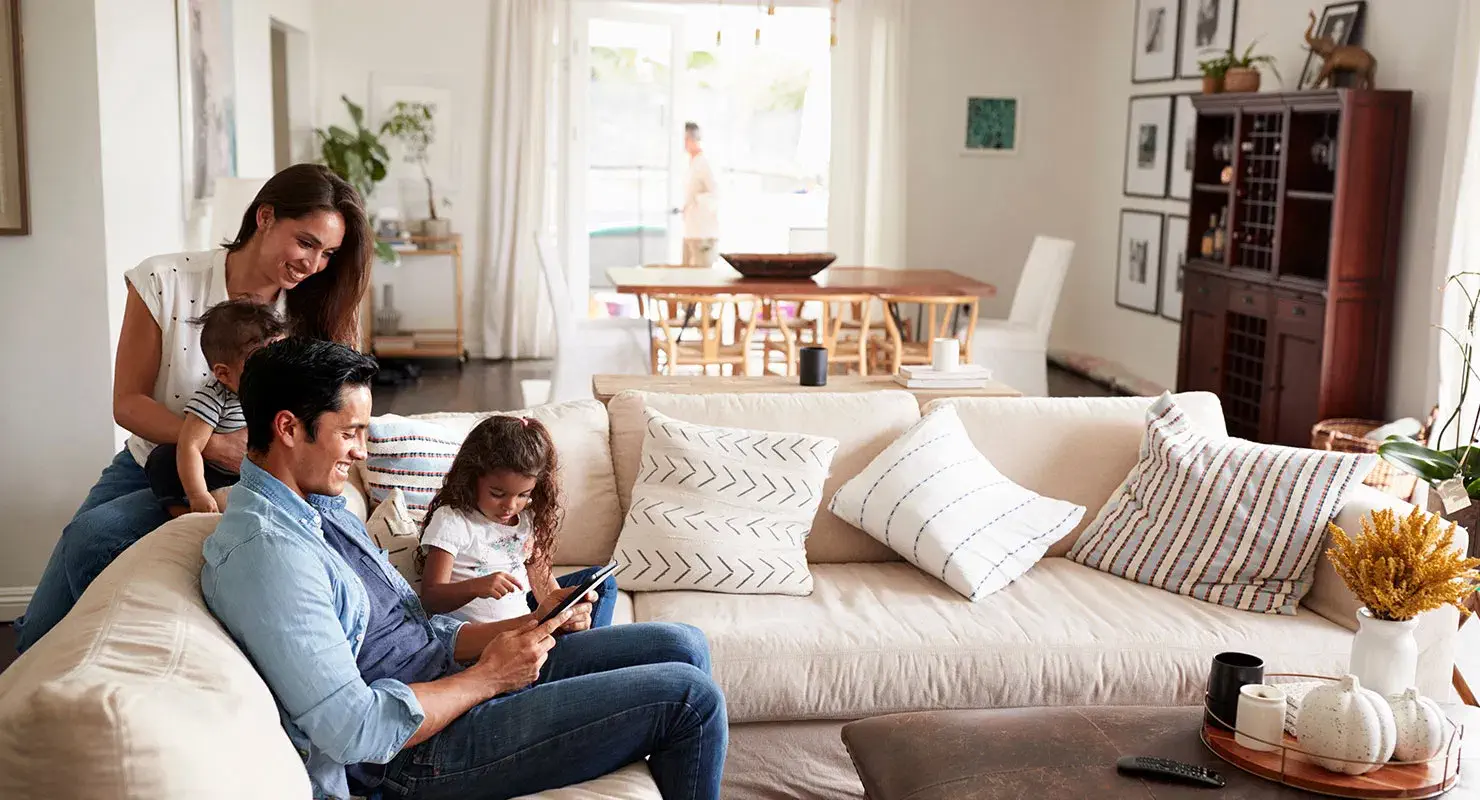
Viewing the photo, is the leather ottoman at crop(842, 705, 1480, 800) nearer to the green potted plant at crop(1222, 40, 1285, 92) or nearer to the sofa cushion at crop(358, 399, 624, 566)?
the sofa cushion at crop(358, 399, 624, 566)

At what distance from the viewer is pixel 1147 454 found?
11.5 ft

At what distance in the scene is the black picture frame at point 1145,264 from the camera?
8117 millimetres

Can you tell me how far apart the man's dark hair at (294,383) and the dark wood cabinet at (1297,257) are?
4.80 m

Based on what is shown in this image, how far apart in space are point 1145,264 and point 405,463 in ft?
20.2

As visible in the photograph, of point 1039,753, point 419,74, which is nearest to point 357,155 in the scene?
point 419,74

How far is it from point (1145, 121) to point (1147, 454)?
17.5 feet

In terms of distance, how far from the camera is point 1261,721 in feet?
7.63

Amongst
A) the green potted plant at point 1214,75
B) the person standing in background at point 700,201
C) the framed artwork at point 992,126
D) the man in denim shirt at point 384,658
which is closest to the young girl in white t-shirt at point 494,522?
the man in denim shirt at point 384,658

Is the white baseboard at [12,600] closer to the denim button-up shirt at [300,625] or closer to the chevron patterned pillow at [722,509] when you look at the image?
the chevron patterned pillow at [722,509]

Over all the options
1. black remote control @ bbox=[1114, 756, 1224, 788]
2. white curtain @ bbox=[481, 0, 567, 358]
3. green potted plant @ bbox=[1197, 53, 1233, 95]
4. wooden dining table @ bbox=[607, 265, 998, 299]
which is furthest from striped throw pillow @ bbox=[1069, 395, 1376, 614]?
white curtain @ bbox=[481, 0, 567, 358]

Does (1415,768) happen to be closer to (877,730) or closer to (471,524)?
(877,730)

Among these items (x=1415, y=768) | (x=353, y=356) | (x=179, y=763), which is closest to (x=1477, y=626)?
(x=1415, y=768)

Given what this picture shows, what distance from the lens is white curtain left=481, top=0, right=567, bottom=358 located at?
8672 mm

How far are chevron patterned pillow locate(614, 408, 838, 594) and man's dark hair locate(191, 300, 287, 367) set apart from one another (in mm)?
1010
